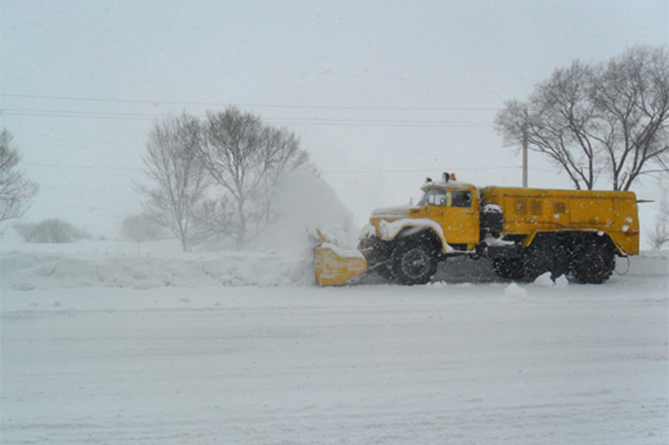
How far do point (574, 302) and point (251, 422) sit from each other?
708 centimetres

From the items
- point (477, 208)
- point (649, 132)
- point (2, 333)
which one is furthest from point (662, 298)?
point (649, 132)

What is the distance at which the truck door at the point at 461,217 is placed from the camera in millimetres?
11344

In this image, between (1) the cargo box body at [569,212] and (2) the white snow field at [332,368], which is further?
(1) the cargo box body at [569,212]

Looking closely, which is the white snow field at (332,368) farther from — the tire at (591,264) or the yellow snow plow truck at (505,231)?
the tire at (591,264)

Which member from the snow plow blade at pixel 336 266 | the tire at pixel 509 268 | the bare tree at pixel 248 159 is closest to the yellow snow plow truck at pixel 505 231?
the tire at pixel 509 268

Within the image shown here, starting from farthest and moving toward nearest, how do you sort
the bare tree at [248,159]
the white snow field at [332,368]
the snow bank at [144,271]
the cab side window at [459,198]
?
the bare tree at [248,159], the cab side window at [459,198], the snow bank at [144,271], the white snow field at [332,368]

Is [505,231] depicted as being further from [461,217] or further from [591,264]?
[591,264]

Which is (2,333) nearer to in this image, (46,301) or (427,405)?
(46,301)

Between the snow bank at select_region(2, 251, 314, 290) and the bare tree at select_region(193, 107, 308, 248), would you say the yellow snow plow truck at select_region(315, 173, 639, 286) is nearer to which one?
the snow bank at select_region(2, 251, 314, 290)

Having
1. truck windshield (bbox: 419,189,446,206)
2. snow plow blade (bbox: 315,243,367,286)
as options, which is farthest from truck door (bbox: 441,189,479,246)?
snow plow blade (bbox: 315,243,367,286)

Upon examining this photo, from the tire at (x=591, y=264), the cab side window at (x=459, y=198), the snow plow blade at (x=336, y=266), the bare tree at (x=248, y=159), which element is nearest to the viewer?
the snow plow blade at (x=336, y=266)

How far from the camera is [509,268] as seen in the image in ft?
42.0

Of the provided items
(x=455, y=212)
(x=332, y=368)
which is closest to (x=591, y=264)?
(x=455, y=212)

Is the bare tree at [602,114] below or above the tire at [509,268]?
above
